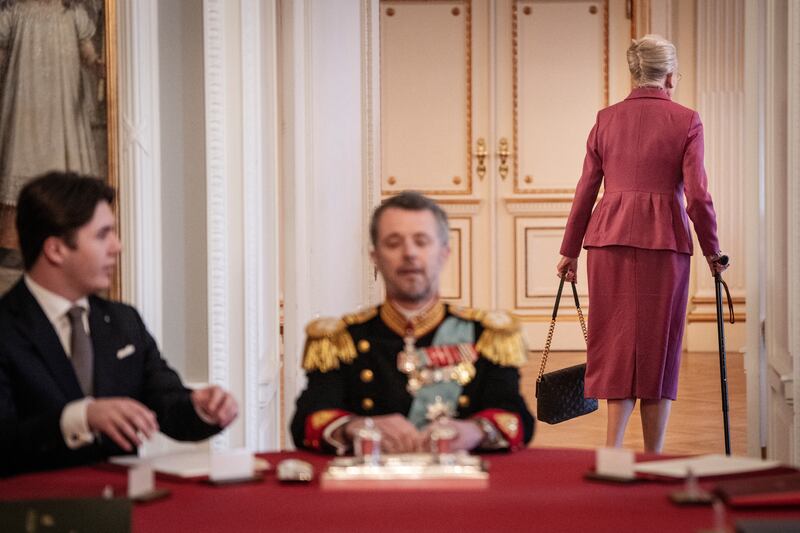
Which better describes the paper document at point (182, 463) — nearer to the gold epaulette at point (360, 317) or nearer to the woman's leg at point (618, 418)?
the gold epaulette at point (360, 317)

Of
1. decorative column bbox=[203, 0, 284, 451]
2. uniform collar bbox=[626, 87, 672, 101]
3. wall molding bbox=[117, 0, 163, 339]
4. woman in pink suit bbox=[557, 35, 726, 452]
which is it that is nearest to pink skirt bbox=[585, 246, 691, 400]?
woman in pink suit bbox=[557, 35, 726, 452]

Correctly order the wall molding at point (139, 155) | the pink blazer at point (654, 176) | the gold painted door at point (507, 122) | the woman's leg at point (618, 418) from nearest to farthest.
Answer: the wall molding at point (139, 155) < the pink blazer at point (654, 176) < the woman's leg at point (618, 418) < the gold painted door at point (507, 122)

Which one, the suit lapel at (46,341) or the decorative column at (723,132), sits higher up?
the decorative column at (723,132)

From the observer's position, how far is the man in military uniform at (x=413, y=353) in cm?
251

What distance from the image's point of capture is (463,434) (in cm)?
236

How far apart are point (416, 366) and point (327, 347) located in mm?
193

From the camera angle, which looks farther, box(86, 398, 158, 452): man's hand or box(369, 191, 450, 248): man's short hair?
box(369, 191, 450, 248): man's short hair

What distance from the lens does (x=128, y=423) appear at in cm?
231

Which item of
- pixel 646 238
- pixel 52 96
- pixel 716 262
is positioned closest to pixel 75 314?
pixel 52 96

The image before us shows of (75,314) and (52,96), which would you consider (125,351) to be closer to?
(75,314)

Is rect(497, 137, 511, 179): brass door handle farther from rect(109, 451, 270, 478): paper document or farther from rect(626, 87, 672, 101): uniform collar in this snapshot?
rect(109, 451, 270, 478): paper document

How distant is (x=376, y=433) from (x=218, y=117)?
8.93 ft

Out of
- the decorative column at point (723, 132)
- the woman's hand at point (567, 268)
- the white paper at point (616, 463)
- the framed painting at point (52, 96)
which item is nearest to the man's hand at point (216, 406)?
the white paper at point (616, 463)

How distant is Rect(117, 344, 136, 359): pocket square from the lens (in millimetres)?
2713
